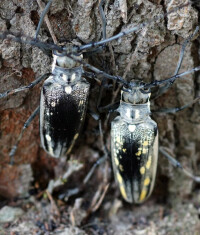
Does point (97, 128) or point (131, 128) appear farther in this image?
point (97, 128)

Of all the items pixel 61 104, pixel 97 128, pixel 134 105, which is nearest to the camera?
pixel 61 104

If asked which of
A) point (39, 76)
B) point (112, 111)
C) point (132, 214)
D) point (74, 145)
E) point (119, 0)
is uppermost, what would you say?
point (119, 0)

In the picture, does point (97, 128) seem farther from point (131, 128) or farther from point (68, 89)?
point (68, 89)

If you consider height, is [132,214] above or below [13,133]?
below

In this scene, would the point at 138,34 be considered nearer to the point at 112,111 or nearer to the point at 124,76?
the point at 124,76

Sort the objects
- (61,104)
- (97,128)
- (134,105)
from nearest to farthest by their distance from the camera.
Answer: (61,104) < (134,105) < (97,128)

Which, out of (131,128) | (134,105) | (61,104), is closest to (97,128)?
(131,128)

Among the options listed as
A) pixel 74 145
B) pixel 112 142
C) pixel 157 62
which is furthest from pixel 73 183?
pixel 157 62

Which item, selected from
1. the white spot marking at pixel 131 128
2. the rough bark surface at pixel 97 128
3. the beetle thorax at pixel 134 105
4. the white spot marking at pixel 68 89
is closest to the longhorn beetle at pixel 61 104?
the white spot marking at pixel 68 89

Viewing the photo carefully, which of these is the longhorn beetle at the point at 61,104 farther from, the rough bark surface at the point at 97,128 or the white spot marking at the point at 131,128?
the white spot marking at the point at 131,128
